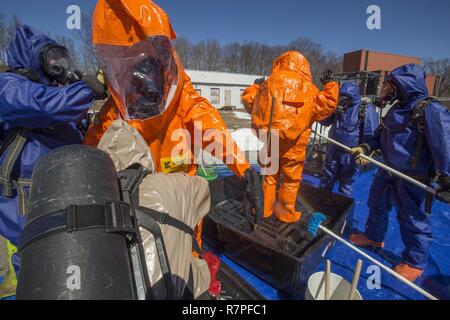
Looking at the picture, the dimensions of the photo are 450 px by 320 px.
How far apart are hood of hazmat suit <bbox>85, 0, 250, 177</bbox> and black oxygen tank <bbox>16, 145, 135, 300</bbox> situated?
28.9 inches

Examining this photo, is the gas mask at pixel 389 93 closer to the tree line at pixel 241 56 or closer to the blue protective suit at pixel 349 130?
the blue protective suit at pixel 349 130

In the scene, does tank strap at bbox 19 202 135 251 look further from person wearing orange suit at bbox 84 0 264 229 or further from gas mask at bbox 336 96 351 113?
gas mask at bbox 336 96 351 113

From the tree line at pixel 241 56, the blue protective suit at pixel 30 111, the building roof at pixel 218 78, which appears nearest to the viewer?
the blue protective suit at pixel 30 111

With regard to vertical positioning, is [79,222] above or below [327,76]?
below

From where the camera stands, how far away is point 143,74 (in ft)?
5.49

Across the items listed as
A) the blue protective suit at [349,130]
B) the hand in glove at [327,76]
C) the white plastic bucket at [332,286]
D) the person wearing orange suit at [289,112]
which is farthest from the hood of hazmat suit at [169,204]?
the blue protective suit at [349,130]

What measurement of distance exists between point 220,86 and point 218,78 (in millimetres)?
1001

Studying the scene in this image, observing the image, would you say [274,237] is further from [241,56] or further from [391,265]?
[241,56]

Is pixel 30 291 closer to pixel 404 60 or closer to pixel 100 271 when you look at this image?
pixel 100 271

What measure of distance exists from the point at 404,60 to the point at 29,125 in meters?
26.5

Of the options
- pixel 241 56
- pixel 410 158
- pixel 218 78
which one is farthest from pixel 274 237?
pixel 241 56

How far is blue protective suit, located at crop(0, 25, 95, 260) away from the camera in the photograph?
4.10 feet

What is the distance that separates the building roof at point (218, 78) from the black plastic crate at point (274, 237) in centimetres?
2334

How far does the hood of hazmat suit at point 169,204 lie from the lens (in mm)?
875
